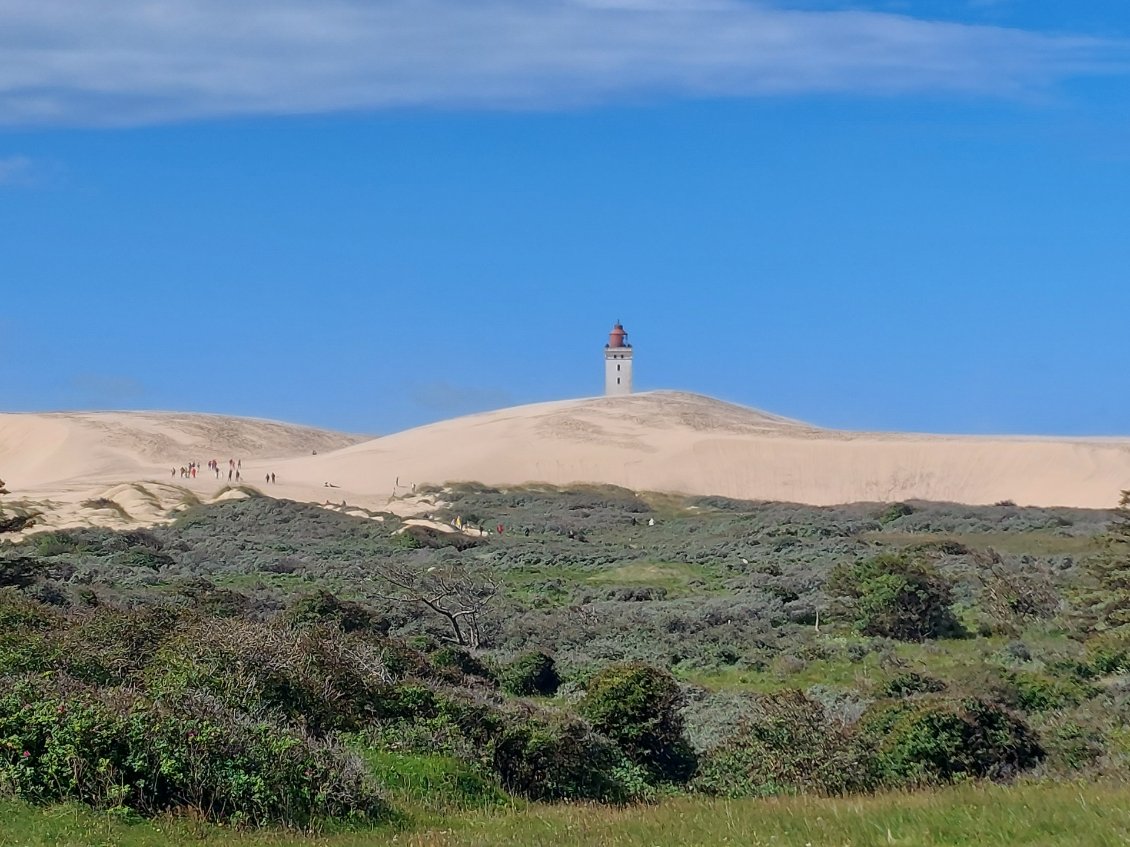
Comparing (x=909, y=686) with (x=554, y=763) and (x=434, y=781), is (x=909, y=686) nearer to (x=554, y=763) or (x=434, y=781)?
(x=554, y=763)

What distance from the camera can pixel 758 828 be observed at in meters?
8.58

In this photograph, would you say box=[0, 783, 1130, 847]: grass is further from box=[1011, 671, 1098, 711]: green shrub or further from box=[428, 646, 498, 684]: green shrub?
box=[428, 646, 498, 684]: green shrub

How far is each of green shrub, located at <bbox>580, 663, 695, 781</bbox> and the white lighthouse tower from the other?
100 m

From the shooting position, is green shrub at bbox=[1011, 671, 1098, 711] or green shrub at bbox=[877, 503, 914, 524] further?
green shrub at bbox=[877, 503, 914, 524]

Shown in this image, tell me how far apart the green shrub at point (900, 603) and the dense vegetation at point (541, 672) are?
65 mm

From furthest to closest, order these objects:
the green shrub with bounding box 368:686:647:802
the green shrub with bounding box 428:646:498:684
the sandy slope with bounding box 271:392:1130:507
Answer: the sandy slope with bounding box 271:392:1130:507, the green shrub with bounding box 428:646:498:684, the green shrub with bounding box 368:686:647:802

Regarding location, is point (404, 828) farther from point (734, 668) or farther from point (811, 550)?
point (811, 550)

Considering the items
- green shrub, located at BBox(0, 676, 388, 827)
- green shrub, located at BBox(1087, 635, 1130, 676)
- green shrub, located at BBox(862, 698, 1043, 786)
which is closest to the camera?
green shrub, located at BBox(0, 676, 388, 827)

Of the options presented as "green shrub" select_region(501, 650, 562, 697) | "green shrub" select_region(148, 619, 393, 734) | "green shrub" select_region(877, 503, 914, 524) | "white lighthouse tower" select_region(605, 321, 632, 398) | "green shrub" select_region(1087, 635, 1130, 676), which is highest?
"white lighthouse tower" select_region(605, 321, 632, 398)

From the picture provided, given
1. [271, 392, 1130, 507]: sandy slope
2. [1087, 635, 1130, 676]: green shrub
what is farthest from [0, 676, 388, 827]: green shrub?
[271, 392, 1130, 507]: sandy slope

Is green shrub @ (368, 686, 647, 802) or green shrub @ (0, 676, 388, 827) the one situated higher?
green shrub @ (0, 676, 388, 827)

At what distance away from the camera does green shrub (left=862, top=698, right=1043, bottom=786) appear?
14773 millimetres

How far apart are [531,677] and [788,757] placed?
346 inches

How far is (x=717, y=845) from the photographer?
26.3ft
